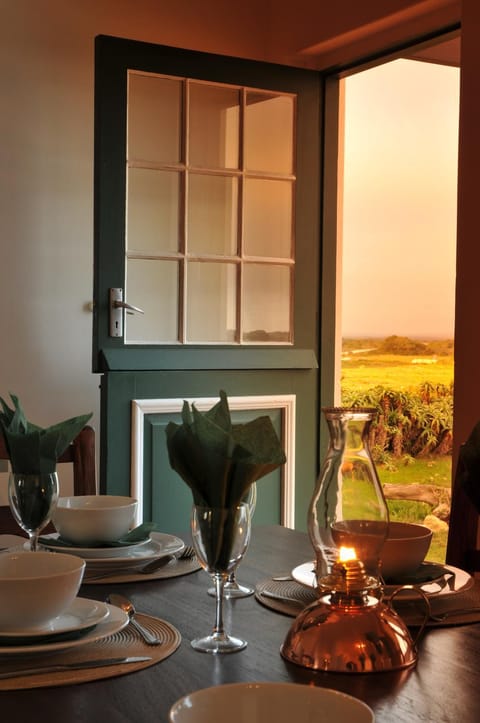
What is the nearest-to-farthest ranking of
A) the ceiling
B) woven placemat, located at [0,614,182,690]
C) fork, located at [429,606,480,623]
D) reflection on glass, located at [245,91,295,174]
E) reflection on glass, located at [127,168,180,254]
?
woven placemat, located at [0,614,182,690], fork, located at [429,606,480,623], reflection on glass, located at [127,168,180,254], reflection on glass, located at [245,91,295,174], the ceiling

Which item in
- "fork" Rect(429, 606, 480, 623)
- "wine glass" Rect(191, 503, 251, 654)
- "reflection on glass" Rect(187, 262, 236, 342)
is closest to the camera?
"wine glass" Rect(191, 503, 251, 654)

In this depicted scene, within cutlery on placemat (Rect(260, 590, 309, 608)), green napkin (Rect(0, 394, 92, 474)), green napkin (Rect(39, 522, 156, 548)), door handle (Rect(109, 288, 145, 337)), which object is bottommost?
cutlery on placemat (Rect(260, 590, 309, 608))

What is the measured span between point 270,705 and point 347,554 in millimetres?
259

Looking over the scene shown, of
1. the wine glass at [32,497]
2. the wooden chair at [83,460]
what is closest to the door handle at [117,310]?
the wooden chair at [83,460]

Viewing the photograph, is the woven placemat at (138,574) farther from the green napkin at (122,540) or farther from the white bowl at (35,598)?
the white bowl at (35,598)

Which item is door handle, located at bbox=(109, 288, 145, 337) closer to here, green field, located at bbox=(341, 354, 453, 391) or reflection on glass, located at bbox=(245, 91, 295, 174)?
reflection on glass, located at bbox=(245, 91, 295, 174)

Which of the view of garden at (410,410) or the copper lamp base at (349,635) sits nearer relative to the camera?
the copper lamp base at (349,635)

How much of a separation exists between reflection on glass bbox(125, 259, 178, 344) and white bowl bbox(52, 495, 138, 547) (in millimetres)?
1891

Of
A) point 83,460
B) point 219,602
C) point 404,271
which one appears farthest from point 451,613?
point 404,271

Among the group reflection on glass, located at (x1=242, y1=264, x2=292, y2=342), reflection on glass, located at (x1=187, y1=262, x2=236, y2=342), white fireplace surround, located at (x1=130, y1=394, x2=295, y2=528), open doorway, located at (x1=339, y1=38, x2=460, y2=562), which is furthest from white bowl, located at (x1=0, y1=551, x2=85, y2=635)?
open doorway, located at (x1=339, y1=38, x2=460, y2=562)

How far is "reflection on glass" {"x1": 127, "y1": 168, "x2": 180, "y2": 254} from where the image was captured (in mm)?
3332

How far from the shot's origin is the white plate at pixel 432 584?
1.21 metres

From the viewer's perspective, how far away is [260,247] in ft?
11.8

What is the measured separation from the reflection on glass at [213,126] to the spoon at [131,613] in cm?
250
